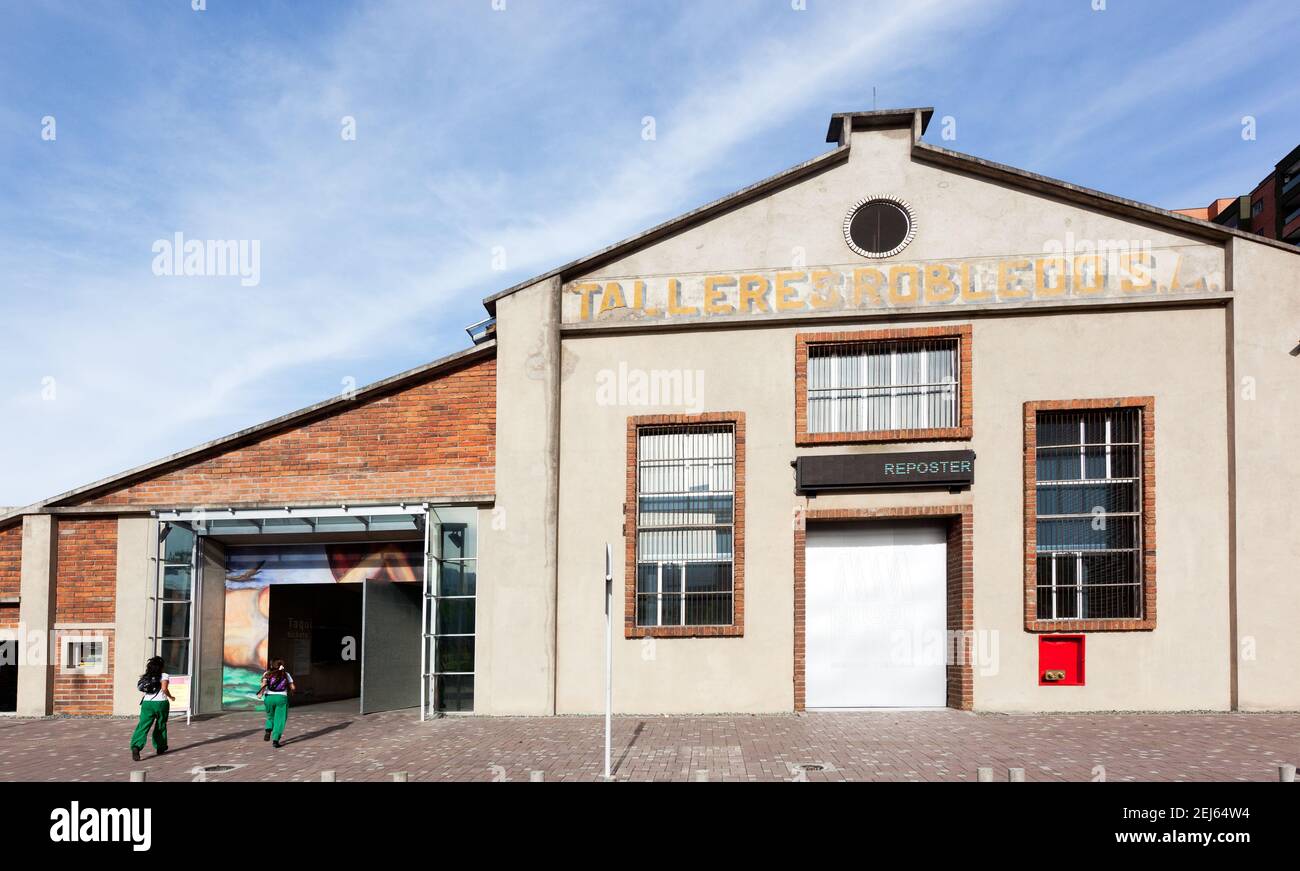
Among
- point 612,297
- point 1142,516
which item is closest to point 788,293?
point 612,297

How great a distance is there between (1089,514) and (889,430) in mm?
3304

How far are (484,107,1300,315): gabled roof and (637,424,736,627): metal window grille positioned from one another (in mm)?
3081

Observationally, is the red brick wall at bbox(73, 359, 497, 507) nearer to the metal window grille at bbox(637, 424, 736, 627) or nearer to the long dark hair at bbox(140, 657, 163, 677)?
the metal window grille at bbox(637, 424, 736, 627)

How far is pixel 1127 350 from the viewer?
14.9m

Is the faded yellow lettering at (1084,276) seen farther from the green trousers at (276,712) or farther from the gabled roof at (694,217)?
the green trousers at (276,712)

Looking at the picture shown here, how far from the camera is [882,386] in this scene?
15523mm

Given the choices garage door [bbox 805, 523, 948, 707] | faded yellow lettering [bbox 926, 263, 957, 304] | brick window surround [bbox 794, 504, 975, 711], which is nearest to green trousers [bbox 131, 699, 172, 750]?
brick window surround [bbox 794, 504, 975, 711]

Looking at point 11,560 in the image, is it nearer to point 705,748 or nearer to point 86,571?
point 86,571

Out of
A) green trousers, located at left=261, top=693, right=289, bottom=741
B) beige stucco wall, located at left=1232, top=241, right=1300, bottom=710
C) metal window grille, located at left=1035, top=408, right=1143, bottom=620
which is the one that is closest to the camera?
green trousers, located at left=261, top=693, right=289, bottom=741

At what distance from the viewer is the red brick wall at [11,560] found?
1719 centimetres

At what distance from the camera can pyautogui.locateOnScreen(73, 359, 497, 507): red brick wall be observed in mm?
16094

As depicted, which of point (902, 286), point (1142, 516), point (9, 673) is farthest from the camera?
point (9, 673)

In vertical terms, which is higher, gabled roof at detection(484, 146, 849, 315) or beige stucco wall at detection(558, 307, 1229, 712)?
gabled roof at detection(484, 146, 849, 315)
